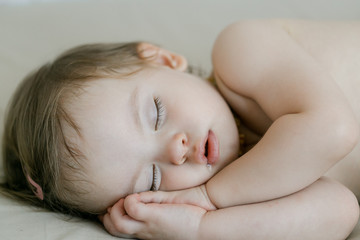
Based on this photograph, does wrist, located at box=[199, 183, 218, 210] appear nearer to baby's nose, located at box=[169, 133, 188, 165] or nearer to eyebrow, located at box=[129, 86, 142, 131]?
baby's nose, located at box=[169, 133, 188, 165]

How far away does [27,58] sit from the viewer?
1.54 metres

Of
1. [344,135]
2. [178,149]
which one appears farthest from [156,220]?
[344,135]

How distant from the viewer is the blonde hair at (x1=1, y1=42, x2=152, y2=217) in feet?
3.02

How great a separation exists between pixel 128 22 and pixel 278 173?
1.00 metres

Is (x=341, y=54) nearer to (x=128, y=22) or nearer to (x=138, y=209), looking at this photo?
(x=138, y=209)

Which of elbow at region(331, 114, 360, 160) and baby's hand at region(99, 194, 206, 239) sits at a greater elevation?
elbow at region(331, 114, 360, 160)

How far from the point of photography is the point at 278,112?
0.98 metres

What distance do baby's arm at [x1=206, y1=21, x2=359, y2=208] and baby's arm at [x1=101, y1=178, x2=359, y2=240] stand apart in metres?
0.03

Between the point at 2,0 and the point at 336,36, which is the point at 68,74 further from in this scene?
the point at 2,0

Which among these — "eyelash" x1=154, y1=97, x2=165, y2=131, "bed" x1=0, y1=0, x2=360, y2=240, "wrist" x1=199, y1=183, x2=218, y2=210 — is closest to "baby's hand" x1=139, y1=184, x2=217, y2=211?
→ "wrist" x1=199, y1=183, x2=218, y2=210

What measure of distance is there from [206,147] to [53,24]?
1.00 m

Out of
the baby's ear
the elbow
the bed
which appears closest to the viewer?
the elbow

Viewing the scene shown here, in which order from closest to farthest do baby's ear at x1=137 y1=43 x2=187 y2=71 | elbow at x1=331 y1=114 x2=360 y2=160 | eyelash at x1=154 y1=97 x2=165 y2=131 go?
elbow at x1=331 y1=114 x2=360 y2=160, eyelash at x1=154 y1=97 x2=165 y2=131, baby's ear at x1=137 y1=43 x2=187 y2=71

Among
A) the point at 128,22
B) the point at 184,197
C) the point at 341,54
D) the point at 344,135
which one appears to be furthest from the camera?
the point at 128,22
